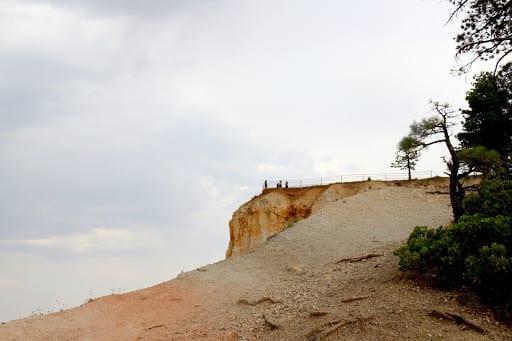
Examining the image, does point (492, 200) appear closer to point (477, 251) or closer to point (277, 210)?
point (477, 251)

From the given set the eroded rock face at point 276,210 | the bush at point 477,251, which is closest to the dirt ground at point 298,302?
the bush at point 477,251

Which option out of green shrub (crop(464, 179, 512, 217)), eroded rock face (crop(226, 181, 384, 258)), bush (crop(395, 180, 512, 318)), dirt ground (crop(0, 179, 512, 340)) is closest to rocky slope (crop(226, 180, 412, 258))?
eroded rock face (crop(226, 181, 384, 258))

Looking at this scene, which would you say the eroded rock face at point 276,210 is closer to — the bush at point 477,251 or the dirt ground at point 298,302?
the dirt ground at point 298,302

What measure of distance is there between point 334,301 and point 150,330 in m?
5.57

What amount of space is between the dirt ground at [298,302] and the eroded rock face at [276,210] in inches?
452

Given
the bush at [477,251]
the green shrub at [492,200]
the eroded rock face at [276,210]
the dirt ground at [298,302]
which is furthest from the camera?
the eroded rock face at [276,210]

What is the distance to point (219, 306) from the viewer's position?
1480 centimetres

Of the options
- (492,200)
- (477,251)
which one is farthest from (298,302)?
(492,200)

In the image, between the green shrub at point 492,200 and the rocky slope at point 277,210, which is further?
the rocky slope at point 277,210

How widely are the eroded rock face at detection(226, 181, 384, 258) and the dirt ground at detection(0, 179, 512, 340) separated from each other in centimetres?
1148

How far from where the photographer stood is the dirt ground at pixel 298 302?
8.98 metres

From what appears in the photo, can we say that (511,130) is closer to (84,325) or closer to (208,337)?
(208,337)

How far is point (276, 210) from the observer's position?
124 feet

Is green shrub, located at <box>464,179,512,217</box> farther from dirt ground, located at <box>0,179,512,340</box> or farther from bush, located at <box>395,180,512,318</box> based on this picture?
dirt ground, located at <box>0,179,512,340</box>
